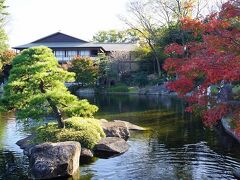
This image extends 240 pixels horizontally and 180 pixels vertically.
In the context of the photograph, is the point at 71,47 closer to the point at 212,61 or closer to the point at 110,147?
the point at 110,147

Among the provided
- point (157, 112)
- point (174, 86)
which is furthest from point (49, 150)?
point (157, 112)

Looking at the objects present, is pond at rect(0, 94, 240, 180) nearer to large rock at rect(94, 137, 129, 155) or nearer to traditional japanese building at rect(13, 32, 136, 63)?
large rock at rect(94, 137, 129, 155)

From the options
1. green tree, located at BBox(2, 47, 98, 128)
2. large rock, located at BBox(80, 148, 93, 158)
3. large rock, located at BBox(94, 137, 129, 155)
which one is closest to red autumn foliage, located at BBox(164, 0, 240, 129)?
large rock, located at BBox(80, 148, 93, 158)

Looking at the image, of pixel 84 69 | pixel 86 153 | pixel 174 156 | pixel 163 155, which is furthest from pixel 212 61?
pixel 84 69

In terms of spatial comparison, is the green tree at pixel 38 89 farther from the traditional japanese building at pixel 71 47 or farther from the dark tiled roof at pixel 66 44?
the dark tiled roof at pixel 66 44

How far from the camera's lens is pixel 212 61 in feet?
31.1

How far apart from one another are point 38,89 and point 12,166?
383 cm

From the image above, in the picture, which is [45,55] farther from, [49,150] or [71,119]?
[49,150]

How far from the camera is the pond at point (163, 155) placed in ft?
46.6

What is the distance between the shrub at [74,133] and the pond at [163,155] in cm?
128

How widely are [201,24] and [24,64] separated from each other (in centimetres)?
926

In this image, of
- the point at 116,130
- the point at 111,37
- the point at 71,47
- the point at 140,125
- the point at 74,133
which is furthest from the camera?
the point at 111,37

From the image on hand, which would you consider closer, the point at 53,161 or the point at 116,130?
the point at 53,161

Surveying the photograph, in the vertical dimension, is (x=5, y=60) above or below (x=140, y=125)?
above
